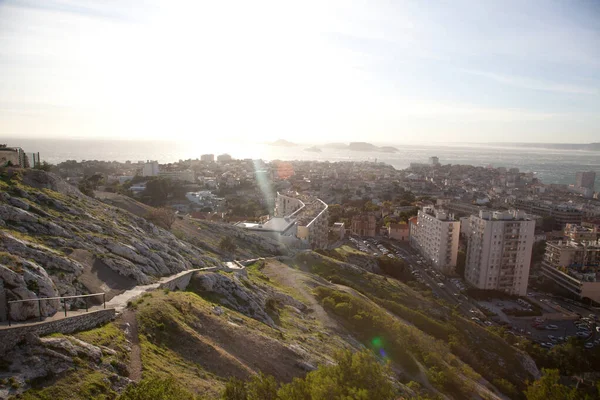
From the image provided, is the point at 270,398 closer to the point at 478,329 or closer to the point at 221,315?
the point at 221,315

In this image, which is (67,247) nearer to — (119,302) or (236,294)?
(119,302)

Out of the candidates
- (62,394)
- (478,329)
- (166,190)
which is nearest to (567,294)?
(478,329)

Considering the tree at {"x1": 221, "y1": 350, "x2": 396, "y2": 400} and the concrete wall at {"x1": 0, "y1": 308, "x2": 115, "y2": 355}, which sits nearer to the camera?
the tree at {"x1": 221, "y1": 350, "x2": 396, "y2": 400}

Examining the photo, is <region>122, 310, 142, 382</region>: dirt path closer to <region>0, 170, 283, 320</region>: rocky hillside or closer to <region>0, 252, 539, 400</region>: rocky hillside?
<region>0, 252, 539, 400</region>: rocky hillside

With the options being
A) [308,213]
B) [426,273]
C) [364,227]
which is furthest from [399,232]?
[308,213]

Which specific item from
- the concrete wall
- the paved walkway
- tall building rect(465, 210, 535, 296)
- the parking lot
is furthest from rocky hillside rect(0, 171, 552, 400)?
tall building rect(465, 210, 535, 296)

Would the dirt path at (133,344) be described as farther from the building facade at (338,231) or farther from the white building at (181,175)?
the white building at (181,175)
